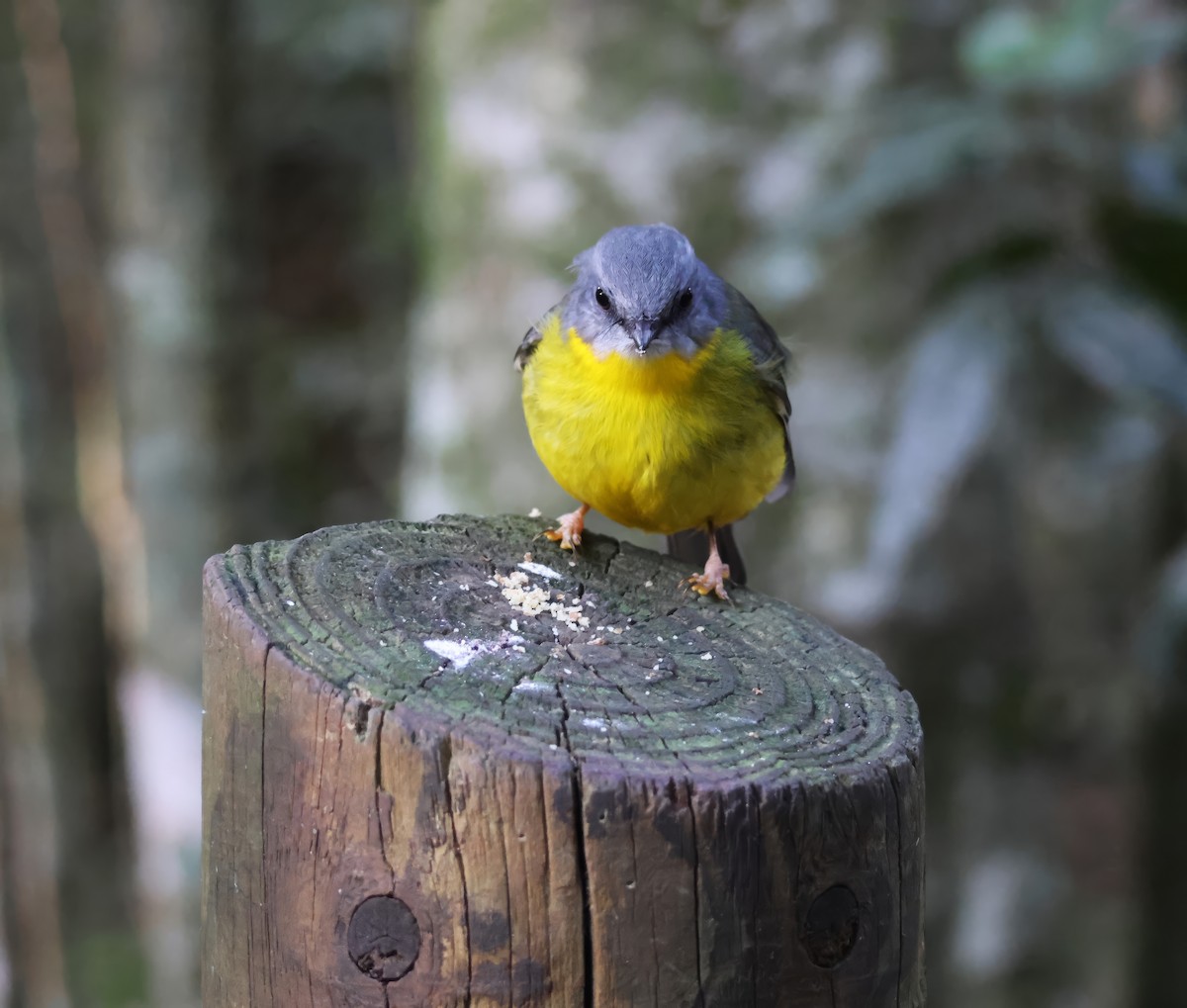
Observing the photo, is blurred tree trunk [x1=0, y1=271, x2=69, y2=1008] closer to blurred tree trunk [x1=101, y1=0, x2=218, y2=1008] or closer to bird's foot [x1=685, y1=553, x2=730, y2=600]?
blurred tree trunk [x1=101, y1=0, x2=218, y2=1008]

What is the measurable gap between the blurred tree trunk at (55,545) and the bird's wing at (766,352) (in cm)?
359

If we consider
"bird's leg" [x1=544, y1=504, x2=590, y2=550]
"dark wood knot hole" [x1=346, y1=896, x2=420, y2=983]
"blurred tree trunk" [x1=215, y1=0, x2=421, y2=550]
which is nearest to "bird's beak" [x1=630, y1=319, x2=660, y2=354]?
"bird's leg" [x1=544, y1=504, x2=590, y2=550]

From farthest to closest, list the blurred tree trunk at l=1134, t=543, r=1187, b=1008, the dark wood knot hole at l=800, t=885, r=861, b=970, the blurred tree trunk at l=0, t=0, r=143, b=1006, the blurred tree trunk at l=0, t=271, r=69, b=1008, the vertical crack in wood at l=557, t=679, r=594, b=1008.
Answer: the blurred tree trunk at l=0, t=0, r=143, b=1006 → the blurred tree trunk at l=0, t=271, r=69, b=1008 → the blurred tree trunk at l=1134, t=543, r=1187, b=1008 → the dark wood knot hole at l=800, t=885, r=861, b=970 → the vertical crack in wood at l=557, t=679, r=594, b=1008

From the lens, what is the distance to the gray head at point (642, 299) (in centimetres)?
332

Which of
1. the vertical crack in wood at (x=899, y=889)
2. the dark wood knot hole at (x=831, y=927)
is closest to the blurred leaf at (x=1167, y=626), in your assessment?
the vertical crack in wood at (x=899, y=889)

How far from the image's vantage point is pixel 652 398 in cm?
331

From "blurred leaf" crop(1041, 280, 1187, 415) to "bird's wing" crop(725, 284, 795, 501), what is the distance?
719 millimetres

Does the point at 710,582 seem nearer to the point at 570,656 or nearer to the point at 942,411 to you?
the point at 570,656

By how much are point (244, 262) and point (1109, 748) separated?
5.61m

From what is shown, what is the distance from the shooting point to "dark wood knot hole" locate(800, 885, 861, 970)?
1.78 meters

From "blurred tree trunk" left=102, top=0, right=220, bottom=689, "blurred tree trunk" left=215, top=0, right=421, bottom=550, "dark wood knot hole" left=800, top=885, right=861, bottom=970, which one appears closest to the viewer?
"dark wood knot hole" left=800, top=885, right=861, bottom=970

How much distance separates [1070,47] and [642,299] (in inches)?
50.8

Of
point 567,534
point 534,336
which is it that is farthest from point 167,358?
point 567,534

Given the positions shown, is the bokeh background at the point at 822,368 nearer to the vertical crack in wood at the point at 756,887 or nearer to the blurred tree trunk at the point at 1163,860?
the blurred tree trunk at the point at 1163,860
